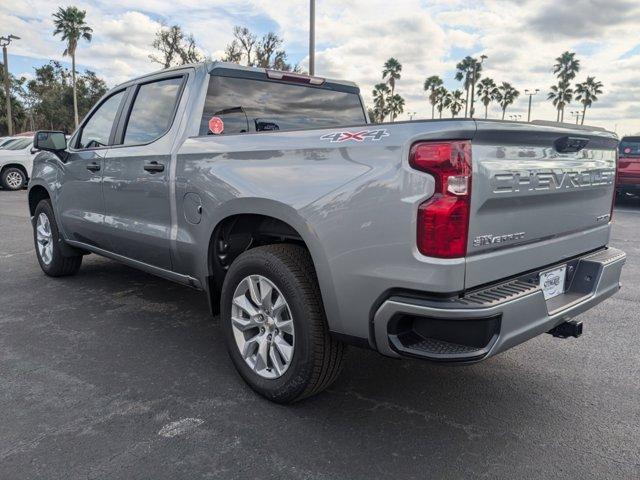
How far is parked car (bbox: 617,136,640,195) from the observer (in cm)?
1201

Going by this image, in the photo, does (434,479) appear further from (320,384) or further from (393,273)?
(393,273)

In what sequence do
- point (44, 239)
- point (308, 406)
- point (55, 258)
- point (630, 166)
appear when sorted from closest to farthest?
point (308, 406)
point (55, 258)
point (44, 239)
point (630, 166)

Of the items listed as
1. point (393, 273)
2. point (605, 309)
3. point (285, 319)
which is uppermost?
point (393, 273)

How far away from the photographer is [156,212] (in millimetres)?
3607

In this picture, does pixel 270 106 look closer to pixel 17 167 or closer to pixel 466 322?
pixel 466 322

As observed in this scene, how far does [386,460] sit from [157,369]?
1.63 metres

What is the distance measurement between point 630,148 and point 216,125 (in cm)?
1199

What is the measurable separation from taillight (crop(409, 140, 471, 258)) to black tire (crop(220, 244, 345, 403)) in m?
0.73

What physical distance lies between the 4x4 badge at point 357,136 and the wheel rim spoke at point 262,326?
0.82 meters

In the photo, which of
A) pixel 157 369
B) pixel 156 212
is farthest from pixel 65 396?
pixel 156 212

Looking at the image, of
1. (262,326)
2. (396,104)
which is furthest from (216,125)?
(396,104)

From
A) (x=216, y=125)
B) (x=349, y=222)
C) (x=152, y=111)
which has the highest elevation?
(x=152, y=111)

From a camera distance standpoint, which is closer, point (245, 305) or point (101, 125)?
point (245, 305)

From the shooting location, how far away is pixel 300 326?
260 centimetres
